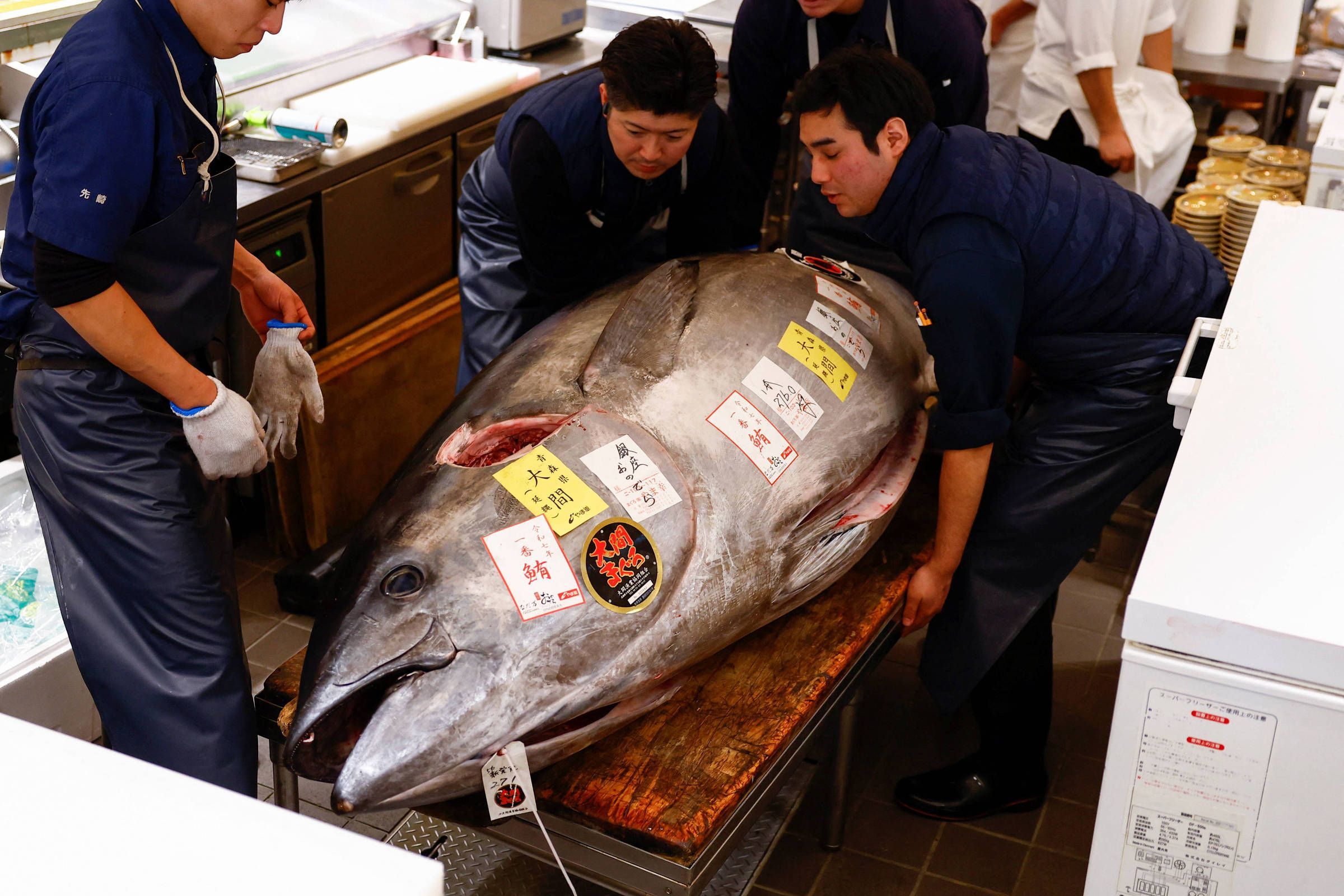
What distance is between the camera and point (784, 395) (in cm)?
219

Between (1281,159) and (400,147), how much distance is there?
282 cm

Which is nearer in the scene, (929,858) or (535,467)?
(535,467)

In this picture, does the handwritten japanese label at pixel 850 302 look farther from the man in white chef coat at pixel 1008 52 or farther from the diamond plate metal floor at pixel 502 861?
the man in white chef coat at pixel 1008 52

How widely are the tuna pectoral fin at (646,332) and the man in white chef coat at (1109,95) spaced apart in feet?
8.52

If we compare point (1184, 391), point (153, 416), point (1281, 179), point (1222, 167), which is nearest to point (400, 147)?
point (153, 416)

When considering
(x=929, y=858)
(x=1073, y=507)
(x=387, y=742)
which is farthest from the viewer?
(x=929, y=858)

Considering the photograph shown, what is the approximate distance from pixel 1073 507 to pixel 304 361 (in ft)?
4.87

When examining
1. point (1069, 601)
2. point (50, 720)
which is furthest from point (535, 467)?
point (1069, 601)

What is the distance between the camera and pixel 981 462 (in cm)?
230

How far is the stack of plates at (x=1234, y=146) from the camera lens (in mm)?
4484

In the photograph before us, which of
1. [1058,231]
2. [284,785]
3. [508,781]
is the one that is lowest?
[284,785]

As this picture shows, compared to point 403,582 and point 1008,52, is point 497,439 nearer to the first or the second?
point 403,582

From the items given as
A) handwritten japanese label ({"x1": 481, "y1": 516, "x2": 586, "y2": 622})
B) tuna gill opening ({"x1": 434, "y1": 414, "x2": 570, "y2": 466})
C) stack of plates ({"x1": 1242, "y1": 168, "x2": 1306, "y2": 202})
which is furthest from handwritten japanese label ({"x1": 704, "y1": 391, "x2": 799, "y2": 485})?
stack of plates ({"x1": 1242, "y1": 168, "x2": 1306, "y2": 202})

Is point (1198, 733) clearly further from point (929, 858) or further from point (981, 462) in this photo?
point (929, 858)
